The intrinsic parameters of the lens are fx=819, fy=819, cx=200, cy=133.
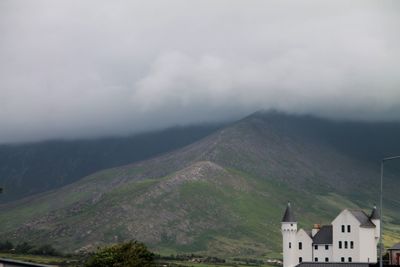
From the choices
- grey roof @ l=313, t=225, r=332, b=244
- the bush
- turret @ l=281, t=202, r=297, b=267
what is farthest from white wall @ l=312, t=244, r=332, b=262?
the bush

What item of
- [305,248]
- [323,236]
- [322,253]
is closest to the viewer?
[322,253]

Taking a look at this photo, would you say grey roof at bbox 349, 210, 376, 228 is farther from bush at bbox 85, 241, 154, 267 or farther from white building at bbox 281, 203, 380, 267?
bush at bbox 85, 241, 154, 267

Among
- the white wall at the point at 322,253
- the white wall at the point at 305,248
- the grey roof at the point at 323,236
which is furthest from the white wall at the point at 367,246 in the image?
the white wall at the point at 305,248

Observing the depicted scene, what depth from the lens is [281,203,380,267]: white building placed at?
18462cm

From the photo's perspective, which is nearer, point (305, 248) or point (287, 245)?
point (305, 248)

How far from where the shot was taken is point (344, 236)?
18638 cm

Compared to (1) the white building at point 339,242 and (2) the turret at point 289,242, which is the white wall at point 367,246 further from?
(2) the turret at point 289,242

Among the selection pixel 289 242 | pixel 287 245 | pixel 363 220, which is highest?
pixel 363 220

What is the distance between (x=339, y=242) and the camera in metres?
186

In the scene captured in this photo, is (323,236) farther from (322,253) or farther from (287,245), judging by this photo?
(287,245)

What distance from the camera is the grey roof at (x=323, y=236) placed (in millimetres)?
189500

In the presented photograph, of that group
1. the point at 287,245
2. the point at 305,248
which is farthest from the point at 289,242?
the point at 305,248

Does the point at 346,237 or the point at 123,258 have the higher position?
the point at 346,237

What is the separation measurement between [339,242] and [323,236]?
5270 millimetres
